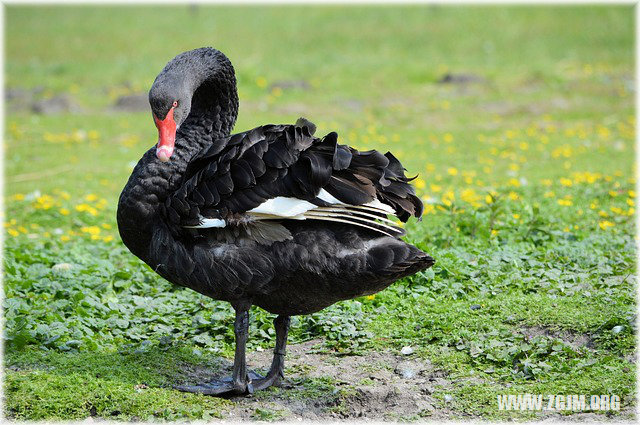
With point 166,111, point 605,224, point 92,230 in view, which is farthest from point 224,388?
point 605,224

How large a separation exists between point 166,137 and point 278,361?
1346 millimetres

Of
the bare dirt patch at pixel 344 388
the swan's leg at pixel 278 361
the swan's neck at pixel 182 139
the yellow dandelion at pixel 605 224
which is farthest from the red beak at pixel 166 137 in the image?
the yellow dandelion at pixel 605 224

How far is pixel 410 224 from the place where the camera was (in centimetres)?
654

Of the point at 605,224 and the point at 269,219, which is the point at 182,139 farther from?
the point at 605,224

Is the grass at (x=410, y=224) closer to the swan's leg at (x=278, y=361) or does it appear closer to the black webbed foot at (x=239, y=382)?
the black webbed foot at (x=239, y=382)

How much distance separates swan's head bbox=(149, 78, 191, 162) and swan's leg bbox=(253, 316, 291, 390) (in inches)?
43.5

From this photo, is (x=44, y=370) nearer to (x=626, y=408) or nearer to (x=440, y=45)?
(x=626, y=408)

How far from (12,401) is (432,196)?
5.11 meters

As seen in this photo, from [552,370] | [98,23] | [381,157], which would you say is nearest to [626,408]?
[552,370]

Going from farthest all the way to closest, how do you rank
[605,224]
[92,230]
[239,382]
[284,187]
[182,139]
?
1. [92,230]
2. [605,224]
3. [182,139]
4. [239,382]
5. [284,187]

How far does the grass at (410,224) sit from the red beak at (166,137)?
A: 46.3 inches

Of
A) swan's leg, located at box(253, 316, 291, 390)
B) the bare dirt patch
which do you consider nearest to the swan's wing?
swan's leg, located at box(253, 316, 291, 390)

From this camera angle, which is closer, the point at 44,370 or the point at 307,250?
the point at 307,250

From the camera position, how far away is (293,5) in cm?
2345
